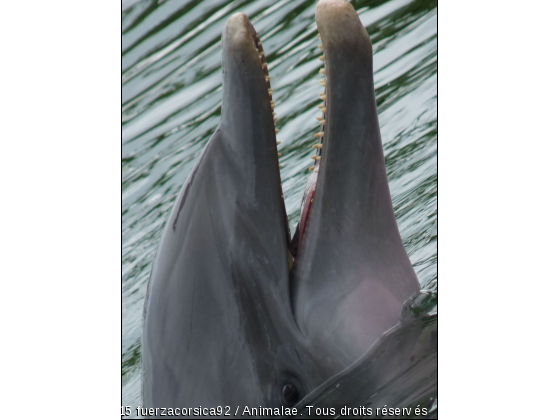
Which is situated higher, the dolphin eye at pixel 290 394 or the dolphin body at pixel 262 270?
the dolphin body at pixel 262 270

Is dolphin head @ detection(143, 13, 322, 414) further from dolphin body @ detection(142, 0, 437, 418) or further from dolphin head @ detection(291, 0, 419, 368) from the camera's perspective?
dolphin head @ detection(291, 0, 419, 368)

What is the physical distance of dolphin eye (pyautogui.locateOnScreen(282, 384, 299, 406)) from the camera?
3.42 m

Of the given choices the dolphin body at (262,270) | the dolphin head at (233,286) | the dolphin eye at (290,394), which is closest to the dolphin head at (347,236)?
the dolphin body at (262,270)

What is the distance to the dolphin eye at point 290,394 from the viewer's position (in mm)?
3424

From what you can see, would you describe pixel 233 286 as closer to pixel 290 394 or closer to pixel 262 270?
pixel 262 270

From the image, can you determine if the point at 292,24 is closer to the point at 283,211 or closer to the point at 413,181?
the point at 413,181

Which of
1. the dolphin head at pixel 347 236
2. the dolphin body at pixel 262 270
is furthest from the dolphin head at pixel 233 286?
the dolphin head at pixel 347 236

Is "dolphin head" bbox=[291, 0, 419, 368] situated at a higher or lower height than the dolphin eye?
higher

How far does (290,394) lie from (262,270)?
56 cm

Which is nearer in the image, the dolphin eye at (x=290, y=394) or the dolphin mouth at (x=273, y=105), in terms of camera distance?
the dolphin mouth at (x=273, y=105)

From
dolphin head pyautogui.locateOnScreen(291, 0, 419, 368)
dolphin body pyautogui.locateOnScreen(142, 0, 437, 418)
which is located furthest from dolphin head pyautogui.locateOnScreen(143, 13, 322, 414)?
dolphin head pyautogui.locateOnScreen(291, 0, 419, 368)

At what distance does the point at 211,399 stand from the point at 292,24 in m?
5.81

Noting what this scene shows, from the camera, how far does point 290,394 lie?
3430 millimetres

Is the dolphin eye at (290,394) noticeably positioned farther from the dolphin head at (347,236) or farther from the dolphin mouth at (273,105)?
the dolphin mouth at (273,105)
